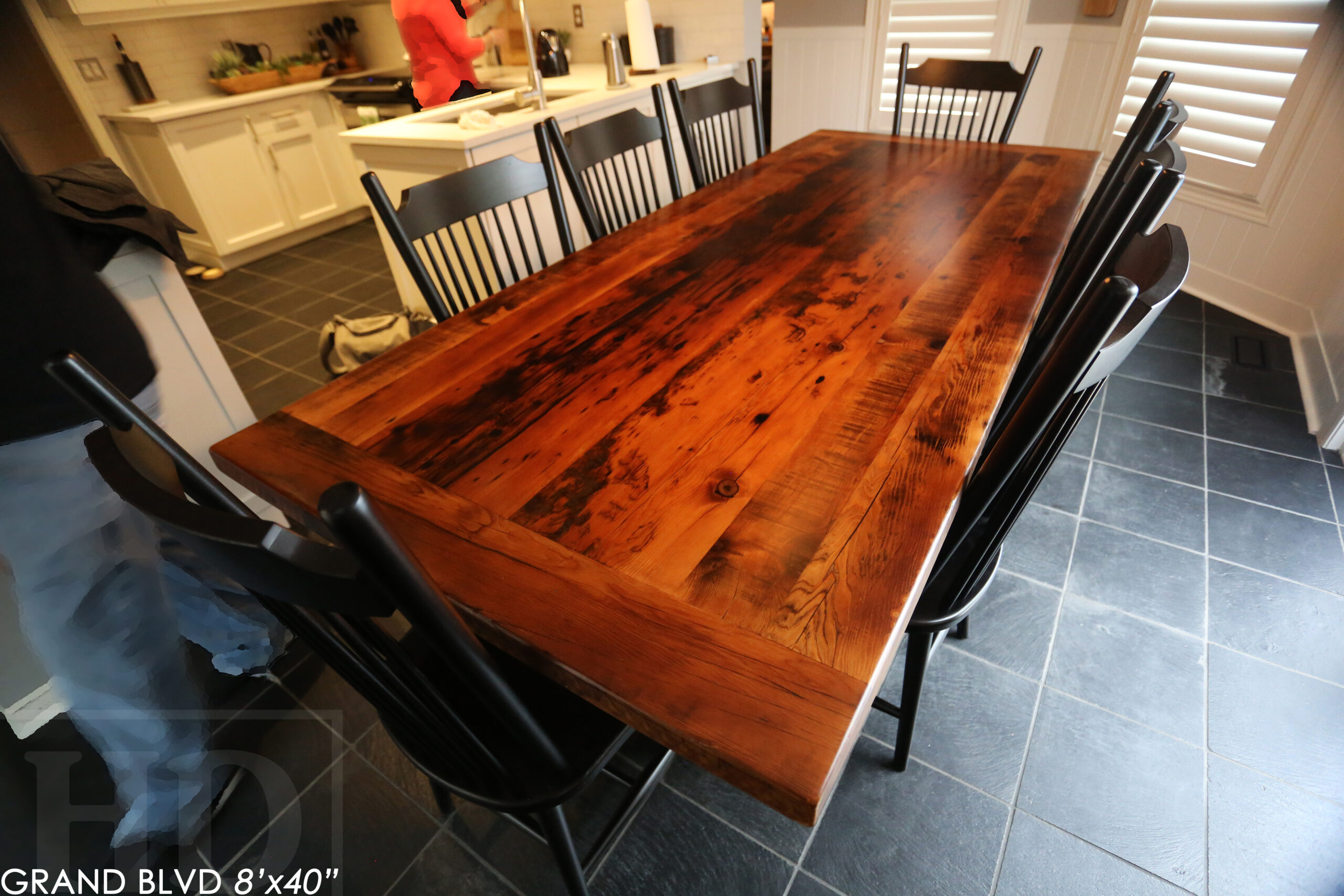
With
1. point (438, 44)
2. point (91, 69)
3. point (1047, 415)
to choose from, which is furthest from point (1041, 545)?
point (91, 69)

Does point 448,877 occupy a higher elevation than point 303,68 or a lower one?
lower

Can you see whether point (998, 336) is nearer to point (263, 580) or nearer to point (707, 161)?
point (263, 580)

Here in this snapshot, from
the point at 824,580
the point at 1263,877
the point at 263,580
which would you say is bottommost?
the point at 1263,877

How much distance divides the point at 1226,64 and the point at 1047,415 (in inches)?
122

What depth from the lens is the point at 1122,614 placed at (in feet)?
5.41

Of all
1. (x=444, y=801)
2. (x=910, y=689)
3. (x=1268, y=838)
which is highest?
(x=910, y=689)

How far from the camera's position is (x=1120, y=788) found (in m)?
1.32

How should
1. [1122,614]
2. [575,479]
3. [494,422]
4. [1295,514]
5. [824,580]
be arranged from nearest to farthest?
1. [824,580]
2. [575,479]
3. [494,422]
4. [1122,614]
5. [1295,514]

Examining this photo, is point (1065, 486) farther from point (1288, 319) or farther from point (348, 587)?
point (348, 587)

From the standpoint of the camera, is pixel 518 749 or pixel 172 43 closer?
pixel 518 749

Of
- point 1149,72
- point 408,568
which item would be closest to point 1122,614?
point 408,568

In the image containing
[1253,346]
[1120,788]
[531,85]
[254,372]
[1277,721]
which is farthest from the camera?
[531,85]

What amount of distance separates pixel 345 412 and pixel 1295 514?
8.28 ft

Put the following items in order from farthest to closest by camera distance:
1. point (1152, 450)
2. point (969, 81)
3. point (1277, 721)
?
point (969, 81)
point (1152, 450)
point (1277, 721)
